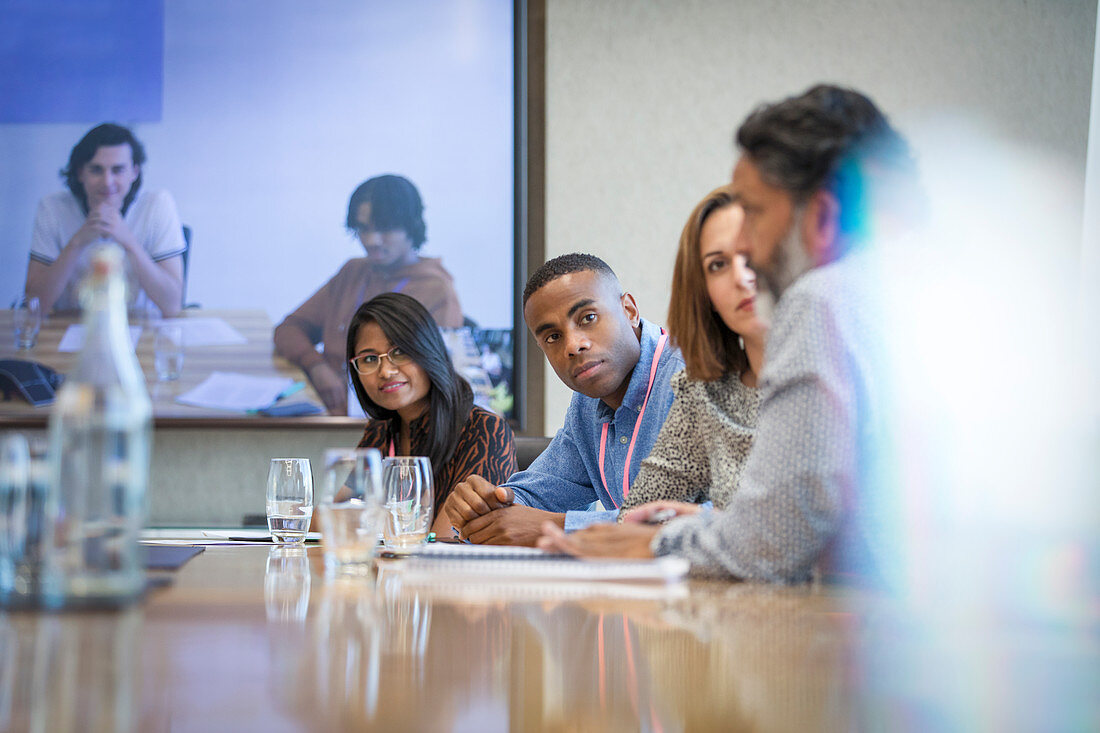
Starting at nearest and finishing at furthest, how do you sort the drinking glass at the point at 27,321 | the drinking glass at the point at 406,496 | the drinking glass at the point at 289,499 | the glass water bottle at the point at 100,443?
the glass water bottle at the point at 100,443 < the drinking glass at the point at 406,496 < the drinking glass at the point at 289,499 < the drinking glass at the point at 27,321

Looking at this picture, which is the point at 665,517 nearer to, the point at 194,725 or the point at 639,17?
the point at 194,725

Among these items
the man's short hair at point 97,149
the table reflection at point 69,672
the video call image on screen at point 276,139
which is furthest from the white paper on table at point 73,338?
the table reflection at point 69,672

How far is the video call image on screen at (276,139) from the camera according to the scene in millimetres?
3234

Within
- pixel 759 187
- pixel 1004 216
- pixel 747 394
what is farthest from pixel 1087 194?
pixel 759 187

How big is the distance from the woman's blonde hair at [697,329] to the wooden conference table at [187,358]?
191 cm

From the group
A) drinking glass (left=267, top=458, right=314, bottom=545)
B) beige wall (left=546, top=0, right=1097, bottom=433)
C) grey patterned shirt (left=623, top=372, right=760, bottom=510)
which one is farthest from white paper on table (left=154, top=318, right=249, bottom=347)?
grey patterned shirt (left=623, top=372, right=760, bottom=510)

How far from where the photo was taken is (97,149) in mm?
3250

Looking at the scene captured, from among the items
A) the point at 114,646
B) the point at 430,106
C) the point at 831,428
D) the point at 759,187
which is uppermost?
the point at 430,106

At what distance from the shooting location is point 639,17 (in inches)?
136

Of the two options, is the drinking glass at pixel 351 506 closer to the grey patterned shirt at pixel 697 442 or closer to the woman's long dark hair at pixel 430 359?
the grey patterned shirt at pixel 697 442

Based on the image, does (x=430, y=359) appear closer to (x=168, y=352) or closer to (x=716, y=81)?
(x=168, y=352)

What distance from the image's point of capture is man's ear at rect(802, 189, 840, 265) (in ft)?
3.58

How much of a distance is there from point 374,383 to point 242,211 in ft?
3.72

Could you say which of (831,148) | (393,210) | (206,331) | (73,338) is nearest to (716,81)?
(393,210)
